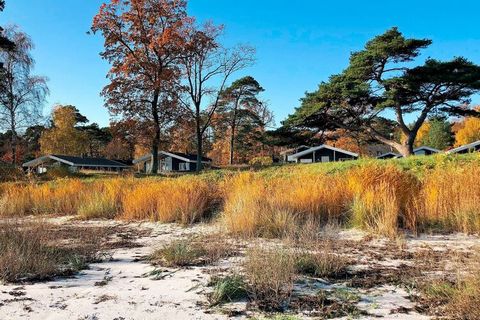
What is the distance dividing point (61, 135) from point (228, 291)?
5458 centimetres

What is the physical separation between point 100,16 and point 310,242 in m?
30.2

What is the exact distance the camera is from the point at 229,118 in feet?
151

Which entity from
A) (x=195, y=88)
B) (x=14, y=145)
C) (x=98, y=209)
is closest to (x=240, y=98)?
(x=195, y=88)

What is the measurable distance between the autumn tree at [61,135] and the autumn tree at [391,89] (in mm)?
36177

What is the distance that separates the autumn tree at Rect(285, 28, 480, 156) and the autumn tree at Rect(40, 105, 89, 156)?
36.2 m

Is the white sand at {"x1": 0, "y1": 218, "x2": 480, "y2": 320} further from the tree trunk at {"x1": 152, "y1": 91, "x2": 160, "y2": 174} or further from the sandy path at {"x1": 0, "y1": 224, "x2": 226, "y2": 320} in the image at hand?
the tree trunk at {"x1": 152, "y1": 91, "x2": 160, "y2": 174}

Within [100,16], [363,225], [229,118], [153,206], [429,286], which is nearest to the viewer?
[429,286]

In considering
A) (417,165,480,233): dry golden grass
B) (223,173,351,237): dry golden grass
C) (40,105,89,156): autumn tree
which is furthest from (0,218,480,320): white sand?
(40,105,89,156): autumn tree

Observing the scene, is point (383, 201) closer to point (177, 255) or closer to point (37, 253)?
point (177, 255)

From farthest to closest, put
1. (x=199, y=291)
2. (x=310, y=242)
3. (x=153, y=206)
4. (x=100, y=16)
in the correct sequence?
1. (x=100, y=16)
2. (x=153, y=206)
3. (x=310, y=242)
4. (x=199, y=291)

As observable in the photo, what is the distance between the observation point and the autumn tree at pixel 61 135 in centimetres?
5144

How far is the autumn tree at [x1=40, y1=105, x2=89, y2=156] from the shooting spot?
169ft

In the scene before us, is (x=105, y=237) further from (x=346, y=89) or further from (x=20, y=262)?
(x=346, y=89)

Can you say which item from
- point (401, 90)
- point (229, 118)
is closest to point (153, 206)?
point (401, 90)
